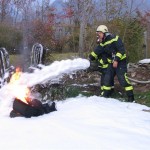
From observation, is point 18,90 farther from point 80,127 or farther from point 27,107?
point 80,127

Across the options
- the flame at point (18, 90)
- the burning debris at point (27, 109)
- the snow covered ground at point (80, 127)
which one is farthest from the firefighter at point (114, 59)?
the burning debris at point (27, 109)

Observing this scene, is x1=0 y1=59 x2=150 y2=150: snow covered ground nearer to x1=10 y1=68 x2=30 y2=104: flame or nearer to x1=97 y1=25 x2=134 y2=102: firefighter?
x1=10 y1=68 x2=30 y2=104: flame

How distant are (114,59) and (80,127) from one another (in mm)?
3637

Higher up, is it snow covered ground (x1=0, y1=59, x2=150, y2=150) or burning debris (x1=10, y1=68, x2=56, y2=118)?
burning debris (x1=10, y1=68, x2=56, y2=118)

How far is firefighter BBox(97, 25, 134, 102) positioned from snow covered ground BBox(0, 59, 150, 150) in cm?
92

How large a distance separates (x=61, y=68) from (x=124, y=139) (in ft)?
15.4

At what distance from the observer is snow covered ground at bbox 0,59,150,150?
611 centimetres

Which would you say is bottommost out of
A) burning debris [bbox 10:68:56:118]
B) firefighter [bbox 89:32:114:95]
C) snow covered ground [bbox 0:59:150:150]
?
snow covered ground [bbox 0:59:150:150]

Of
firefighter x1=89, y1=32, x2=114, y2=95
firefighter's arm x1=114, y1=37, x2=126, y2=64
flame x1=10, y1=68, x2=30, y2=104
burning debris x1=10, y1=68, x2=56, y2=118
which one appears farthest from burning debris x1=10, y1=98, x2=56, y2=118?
firefighter x1=89, y1=32, x2=114, y2=95

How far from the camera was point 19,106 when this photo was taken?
8.02m

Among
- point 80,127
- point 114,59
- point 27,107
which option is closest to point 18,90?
point 27,107

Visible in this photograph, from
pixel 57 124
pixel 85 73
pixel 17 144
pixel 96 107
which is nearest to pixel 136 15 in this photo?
pixel 85 73

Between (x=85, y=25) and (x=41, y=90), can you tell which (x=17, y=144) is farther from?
(x=85, y=25)

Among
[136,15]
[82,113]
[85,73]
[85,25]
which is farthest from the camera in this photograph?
[136,15]
